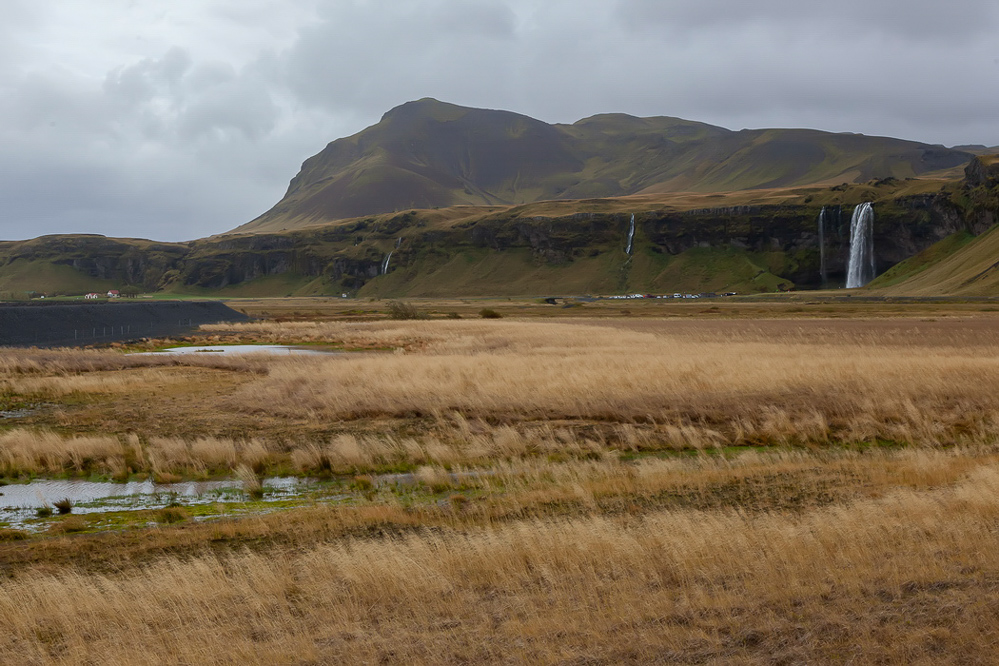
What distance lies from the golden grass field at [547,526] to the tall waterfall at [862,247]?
6401 inches

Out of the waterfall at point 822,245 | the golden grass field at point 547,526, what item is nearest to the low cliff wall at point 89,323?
the golden grass field at point 547,526

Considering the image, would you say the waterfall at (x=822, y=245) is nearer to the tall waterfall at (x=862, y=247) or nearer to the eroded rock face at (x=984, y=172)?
the tall waterfall at (x=862, y=247)

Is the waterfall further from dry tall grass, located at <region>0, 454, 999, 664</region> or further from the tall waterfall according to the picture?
dry tall grass, located at <region>0, 454, 999, 664</region>

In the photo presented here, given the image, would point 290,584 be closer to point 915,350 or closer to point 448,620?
point 448,620

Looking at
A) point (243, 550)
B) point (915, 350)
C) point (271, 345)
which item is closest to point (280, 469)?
point (243, 550)

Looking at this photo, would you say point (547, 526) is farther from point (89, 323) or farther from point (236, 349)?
point (89, 323)

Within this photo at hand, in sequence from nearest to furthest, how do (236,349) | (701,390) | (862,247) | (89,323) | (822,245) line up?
1. (701,390)
2. (236,349)
3. (89,323)
4. (862,247)
5. (822,245)

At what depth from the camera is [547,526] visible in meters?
11.9

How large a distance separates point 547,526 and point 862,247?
628ft

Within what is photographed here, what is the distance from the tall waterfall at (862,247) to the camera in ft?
579

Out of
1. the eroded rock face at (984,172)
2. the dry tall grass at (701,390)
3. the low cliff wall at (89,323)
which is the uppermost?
the eroded rock face at (984,172)

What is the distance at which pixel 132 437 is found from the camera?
68.7 ft

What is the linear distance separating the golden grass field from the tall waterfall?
162596mm

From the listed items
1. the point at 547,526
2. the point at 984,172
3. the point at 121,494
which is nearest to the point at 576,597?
the point at 547,526
